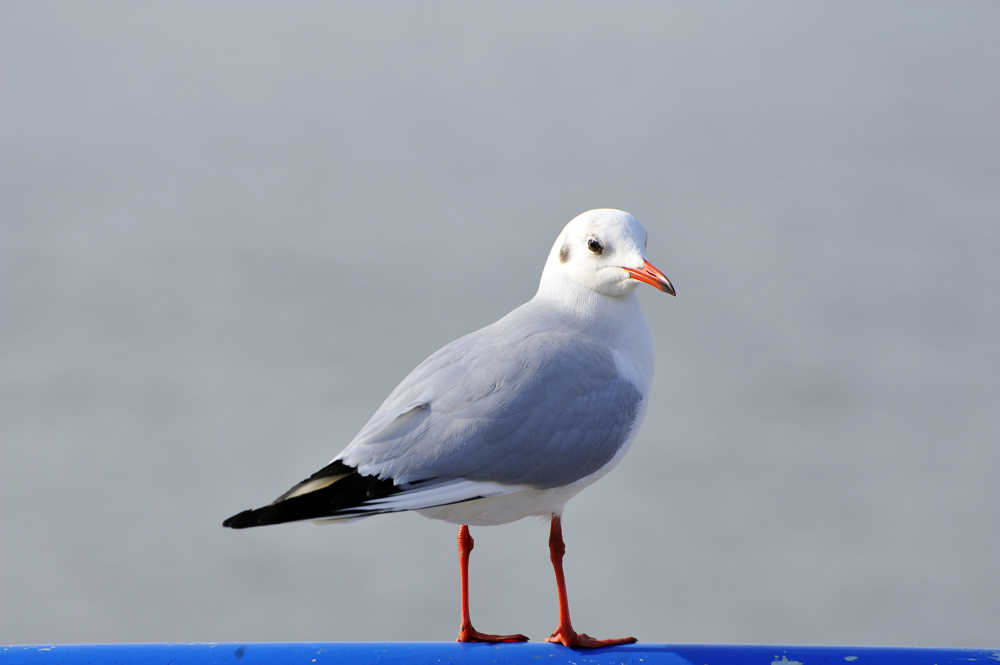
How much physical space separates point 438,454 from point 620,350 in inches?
19.1

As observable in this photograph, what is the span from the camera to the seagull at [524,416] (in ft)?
7.97

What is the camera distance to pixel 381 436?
250 cm

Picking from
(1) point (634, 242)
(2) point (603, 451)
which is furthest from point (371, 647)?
Answer: (1) point (634, 242)

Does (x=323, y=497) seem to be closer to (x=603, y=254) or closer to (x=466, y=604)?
(x=466, y=604)

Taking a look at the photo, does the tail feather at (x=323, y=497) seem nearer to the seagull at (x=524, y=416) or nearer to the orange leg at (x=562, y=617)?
the seagull at (x=524, y=416)

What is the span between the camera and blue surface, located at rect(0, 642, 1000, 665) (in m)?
2.68

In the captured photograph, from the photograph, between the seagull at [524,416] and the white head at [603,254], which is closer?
the seagull at [524,416]

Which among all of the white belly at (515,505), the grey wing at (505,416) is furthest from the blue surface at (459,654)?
the grey wing at (505,416)

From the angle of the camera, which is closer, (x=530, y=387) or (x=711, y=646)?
(x=530, y=387)

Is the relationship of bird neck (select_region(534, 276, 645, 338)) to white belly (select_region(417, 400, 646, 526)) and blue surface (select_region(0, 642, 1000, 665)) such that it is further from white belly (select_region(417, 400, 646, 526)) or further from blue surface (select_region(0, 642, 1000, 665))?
blue surface (select_region(0, 642, 1000, 665))

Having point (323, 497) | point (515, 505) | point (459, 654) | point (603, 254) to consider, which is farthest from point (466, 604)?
point (603, 254)

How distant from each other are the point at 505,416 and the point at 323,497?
0.38m

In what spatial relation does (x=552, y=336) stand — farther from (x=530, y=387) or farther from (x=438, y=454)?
(x=438, y=454)

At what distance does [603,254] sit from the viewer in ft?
8.80
